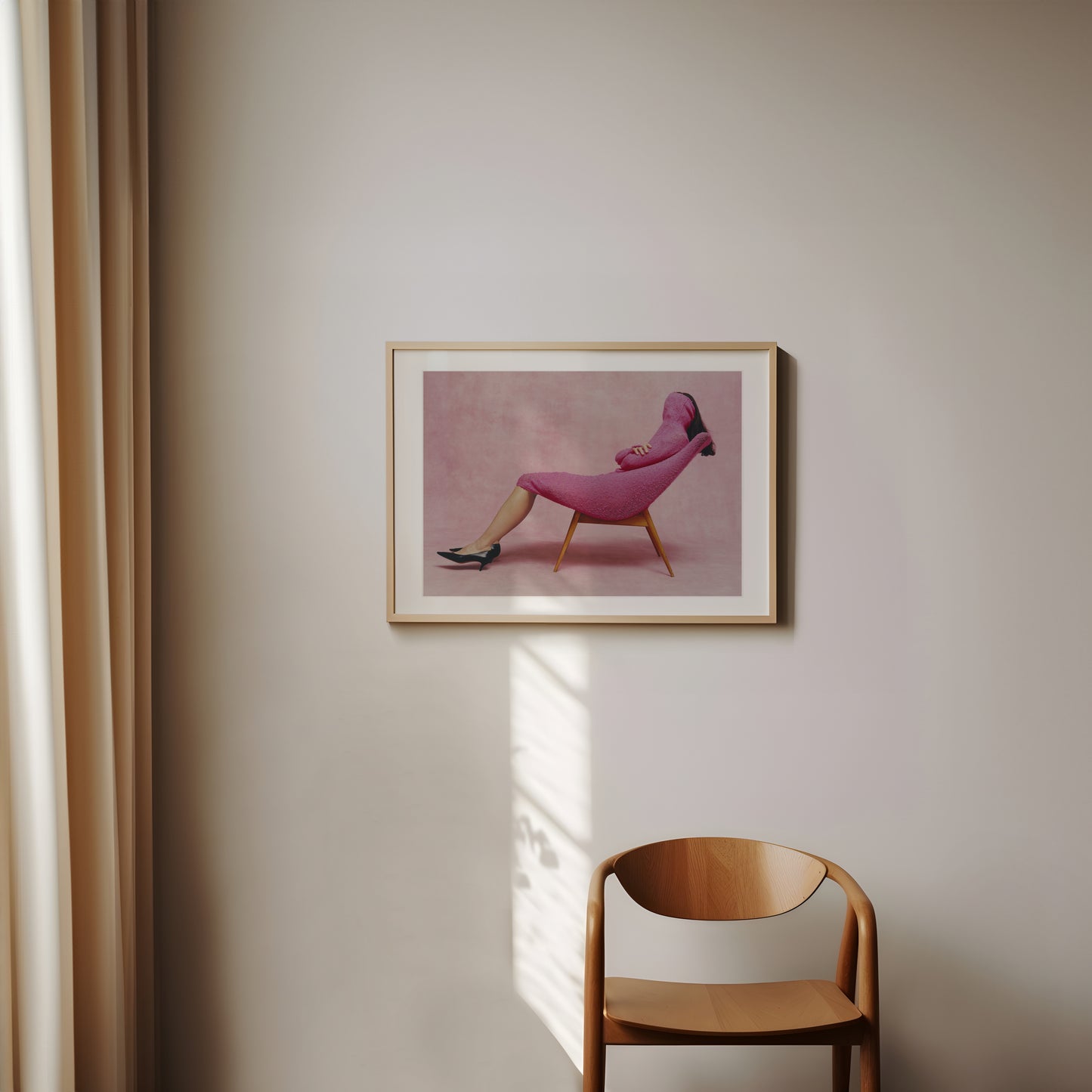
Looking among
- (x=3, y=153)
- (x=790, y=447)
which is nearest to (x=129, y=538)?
(x=3, y=153)

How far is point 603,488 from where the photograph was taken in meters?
1.93

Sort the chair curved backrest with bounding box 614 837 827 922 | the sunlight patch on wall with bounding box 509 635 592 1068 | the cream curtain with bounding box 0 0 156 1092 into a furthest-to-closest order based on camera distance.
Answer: the sunlight patch on wall with bounding box 509 635 592 1068, the chair curved backrest with bounding box 614 837 827 922, the cream curtain with bounding box 0 0 156 1092

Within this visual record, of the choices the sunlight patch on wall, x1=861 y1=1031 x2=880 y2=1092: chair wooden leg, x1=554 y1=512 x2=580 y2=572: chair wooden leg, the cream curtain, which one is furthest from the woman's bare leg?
x1=861 y1=1031 x2=880 y2=1092: chair wooden leg

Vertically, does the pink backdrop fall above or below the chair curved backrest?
above

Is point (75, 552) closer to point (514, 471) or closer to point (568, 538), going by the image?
point (514, 471)

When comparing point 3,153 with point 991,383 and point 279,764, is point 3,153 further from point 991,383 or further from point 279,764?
point 991,383

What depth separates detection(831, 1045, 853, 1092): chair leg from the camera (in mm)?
1731

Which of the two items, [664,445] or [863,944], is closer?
[863,944]

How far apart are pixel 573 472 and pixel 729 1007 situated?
3.80 ft

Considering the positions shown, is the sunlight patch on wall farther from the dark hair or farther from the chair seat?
the dark hair

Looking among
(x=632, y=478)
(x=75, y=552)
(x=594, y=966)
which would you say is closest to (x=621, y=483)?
(x=632, y=478)

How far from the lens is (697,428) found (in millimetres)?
1923

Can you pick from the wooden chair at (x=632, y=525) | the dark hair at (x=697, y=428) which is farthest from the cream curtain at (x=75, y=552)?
the dark hair at (x=697, y=428)

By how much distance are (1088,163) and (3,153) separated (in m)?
2.29
